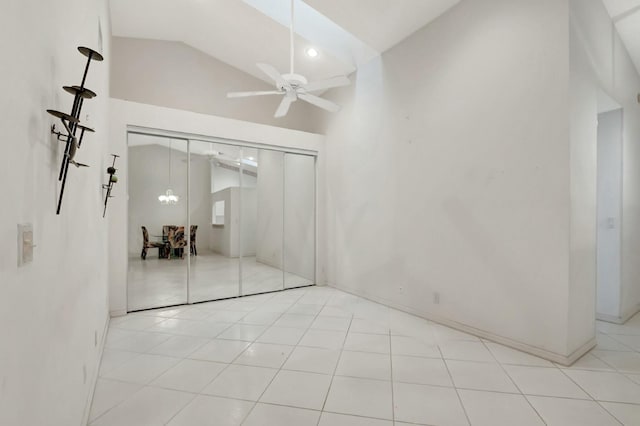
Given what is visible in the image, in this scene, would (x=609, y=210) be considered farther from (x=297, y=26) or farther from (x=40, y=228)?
(x=40, y=228)

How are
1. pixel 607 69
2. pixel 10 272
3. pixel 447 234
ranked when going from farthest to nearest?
1. pixel 447 234
2. pixel 607 69
3. pixel 10 272

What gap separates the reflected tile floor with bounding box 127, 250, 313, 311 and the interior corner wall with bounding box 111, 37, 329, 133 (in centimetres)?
265

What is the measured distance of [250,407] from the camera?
6.44 feet

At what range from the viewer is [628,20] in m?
3.15

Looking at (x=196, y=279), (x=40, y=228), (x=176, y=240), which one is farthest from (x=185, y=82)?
(x=40, y=228)

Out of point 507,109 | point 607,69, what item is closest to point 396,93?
point 507,109

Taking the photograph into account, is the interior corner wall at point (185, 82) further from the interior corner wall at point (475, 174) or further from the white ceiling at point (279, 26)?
the interior corner wall at point (475, 174)

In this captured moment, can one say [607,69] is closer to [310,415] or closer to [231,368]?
[310,415]

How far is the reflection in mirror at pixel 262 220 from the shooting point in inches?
189

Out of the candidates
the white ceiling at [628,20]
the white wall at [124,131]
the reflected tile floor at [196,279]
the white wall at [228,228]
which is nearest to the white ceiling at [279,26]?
the white wall at [124,131]

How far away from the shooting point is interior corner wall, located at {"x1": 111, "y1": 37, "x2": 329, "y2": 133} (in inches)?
180

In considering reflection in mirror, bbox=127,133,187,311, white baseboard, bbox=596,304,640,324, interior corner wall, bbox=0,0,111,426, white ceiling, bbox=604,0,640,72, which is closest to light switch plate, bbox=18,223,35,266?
interior corner wall, bbox=0,0,111,426

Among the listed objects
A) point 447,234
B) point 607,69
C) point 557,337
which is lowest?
point 557,337

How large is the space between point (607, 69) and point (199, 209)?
17.6ft
